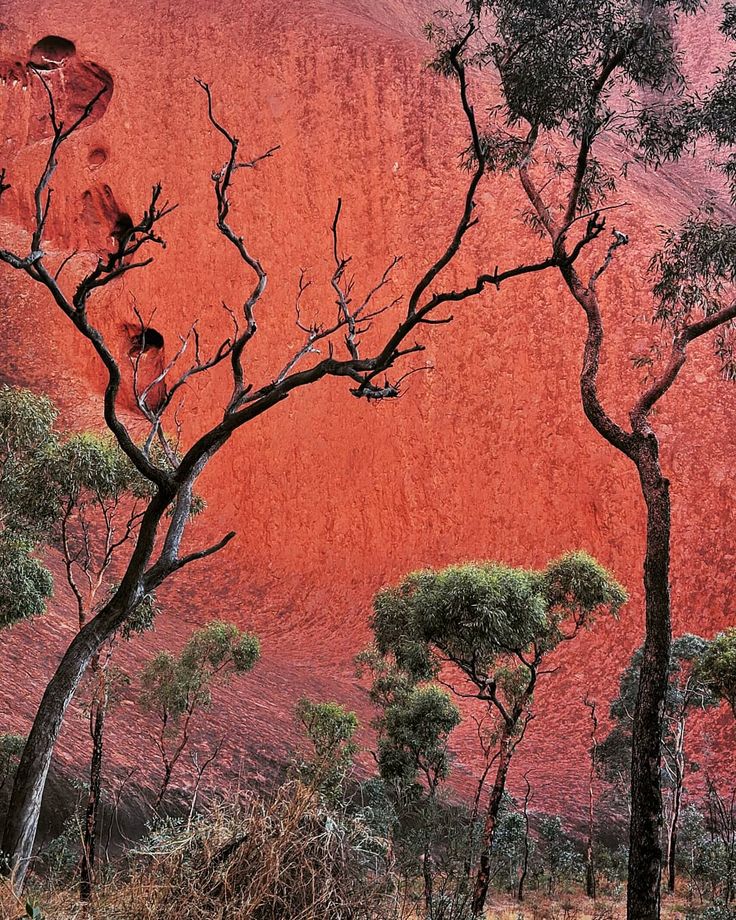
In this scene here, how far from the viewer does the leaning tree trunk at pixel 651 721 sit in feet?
Result: 24.4

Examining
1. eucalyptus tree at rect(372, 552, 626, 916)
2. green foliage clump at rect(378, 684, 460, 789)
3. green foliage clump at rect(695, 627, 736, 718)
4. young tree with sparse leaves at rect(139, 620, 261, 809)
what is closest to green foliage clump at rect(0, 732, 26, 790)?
young tree with sparse leaves at rect(139, 620, 261, 809)

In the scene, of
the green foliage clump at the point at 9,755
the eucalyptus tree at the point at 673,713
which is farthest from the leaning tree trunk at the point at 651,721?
the green foliage clump at the point at 9,755

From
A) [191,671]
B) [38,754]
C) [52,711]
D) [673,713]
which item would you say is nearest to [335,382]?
[673,713]

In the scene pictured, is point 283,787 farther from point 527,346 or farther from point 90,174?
point 90,174

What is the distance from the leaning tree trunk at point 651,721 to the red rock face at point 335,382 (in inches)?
495

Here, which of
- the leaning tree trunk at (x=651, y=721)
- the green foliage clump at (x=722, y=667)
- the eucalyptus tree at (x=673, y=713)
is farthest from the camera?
the eucalyptus tree at (x=673, y=713)

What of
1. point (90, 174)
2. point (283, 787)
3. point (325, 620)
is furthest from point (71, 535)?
point (283, 787)

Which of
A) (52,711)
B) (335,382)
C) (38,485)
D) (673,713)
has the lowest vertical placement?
(52,711)

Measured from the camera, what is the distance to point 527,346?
29391mm

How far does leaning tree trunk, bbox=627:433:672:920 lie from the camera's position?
745cm

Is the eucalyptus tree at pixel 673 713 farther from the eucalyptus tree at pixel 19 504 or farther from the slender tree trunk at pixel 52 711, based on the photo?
the slender tree trunk at pixel 52 711

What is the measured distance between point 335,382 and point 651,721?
975 inches

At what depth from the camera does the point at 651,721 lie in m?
7.90

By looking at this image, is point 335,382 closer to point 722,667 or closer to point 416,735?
point 416,735
